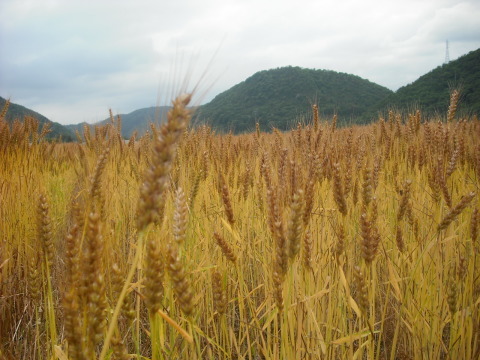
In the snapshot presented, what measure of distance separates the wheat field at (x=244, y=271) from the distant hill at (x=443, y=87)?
25.0 m

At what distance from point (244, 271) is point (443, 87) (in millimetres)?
35818

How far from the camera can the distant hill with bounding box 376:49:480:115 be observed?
82.3ft

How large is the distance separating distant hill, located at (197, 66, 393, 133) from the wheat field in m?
54.2

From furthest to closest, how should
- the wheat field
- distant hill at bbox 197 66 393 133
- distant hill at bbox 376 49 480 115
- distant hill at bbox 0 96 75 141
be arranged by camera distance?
distant hill at bbox 197 66 393 133 → distant hill at bbox 376 49 480 115 → distant hill at bbox 0 96 75 141 → the wheat field

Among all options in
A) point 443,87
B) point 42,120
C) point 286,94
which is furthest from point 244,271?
point 286,94

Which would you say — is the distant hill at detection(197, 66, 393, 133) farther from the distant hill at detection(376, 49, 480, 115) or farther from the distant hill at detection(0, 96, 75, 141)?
the distant hill at detection(0, 96, 75, 141)

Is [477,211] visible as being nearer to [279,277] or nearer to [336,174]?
[336,174]

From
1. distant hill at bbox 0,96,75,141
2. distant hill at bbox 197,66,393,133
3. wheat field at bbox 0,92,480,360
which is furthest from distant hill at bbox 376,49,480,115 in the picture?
wheat field at bbox 0,92,480,360

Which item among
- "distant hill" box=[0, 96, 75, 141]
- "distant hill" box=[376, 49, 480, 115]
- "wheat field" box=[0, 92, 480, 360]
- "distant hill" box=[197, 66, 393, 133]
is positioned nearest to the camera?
"wheat field" box=[0, 92, 480, 360]

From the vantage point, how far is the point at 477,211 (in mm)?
1300

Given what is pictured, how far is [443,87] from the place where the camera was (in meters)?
30.6

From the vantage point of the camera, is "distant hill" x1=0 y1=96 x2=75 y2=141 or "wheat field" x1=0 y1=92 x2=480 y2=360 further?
"distant hill" x1=0 y1=96 x2=75 y2=141

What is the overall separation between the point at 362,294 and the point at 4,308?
172cm

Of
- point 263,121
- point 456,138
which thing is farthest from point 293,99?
point 456,138
